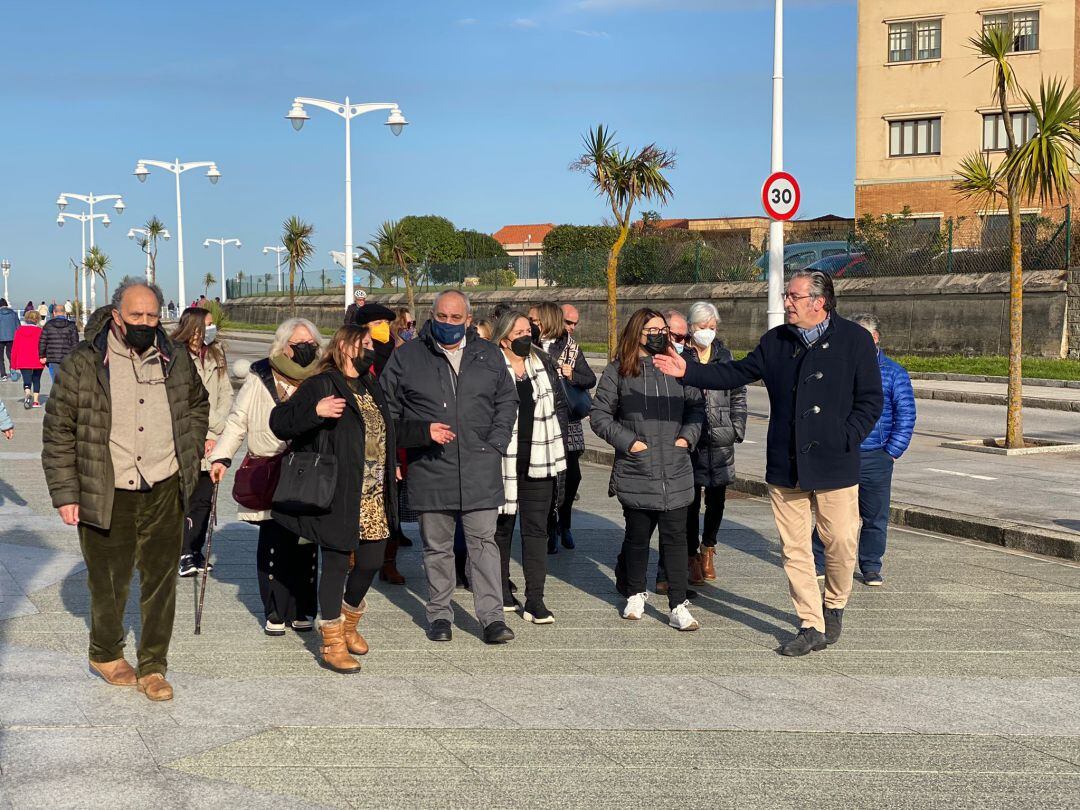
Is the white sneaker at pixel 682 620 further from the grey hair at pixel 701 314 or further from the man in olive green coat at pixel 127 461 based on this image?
the man in olive green coat at pixel 127 461

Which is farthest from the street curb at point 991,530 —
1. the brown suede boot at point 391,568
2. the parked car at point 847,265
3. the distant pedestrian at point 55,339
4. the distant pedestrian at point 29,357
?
the parked car at point 847,265

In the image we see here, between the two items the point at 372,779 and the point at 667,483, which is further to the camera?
the point at 667,483

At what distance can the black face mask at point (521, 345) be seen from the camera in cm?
737

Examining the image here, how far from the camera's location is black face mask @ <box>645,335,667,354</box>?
723cm

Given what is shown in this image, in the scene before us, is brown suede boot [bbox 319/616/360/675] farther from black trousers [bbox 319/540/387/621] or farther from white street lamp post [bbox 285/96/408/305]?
white street lamp post [bbox 285/96/408/305]

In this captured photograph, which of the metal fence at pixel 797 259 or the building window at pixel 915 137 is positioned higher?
the building window at pixel 915 137

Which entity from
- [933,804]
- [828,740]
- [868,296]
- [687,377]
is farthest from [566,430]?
[868,296]

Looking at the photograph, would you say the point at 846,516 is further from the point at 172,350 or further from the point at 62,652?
the point at 62,652

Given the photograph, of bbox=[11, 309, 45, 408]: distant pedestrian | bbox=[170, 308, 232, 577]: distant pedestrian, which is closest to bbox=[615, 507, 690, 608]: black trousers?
bbox=[170, 308, 232, 577]: distant pedestrian

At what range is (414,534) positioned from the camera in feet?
32.8

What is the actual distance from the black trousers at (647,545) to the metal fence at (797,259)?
22637 millimetres

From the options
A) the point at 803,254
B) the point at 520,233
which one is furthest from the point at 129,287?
the point at 520,233

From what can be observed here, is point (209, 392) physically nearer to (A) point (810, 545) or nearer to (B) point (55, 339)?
(A) point (810, 545)

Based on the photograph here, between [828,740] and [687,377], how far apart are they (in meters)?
2.32
